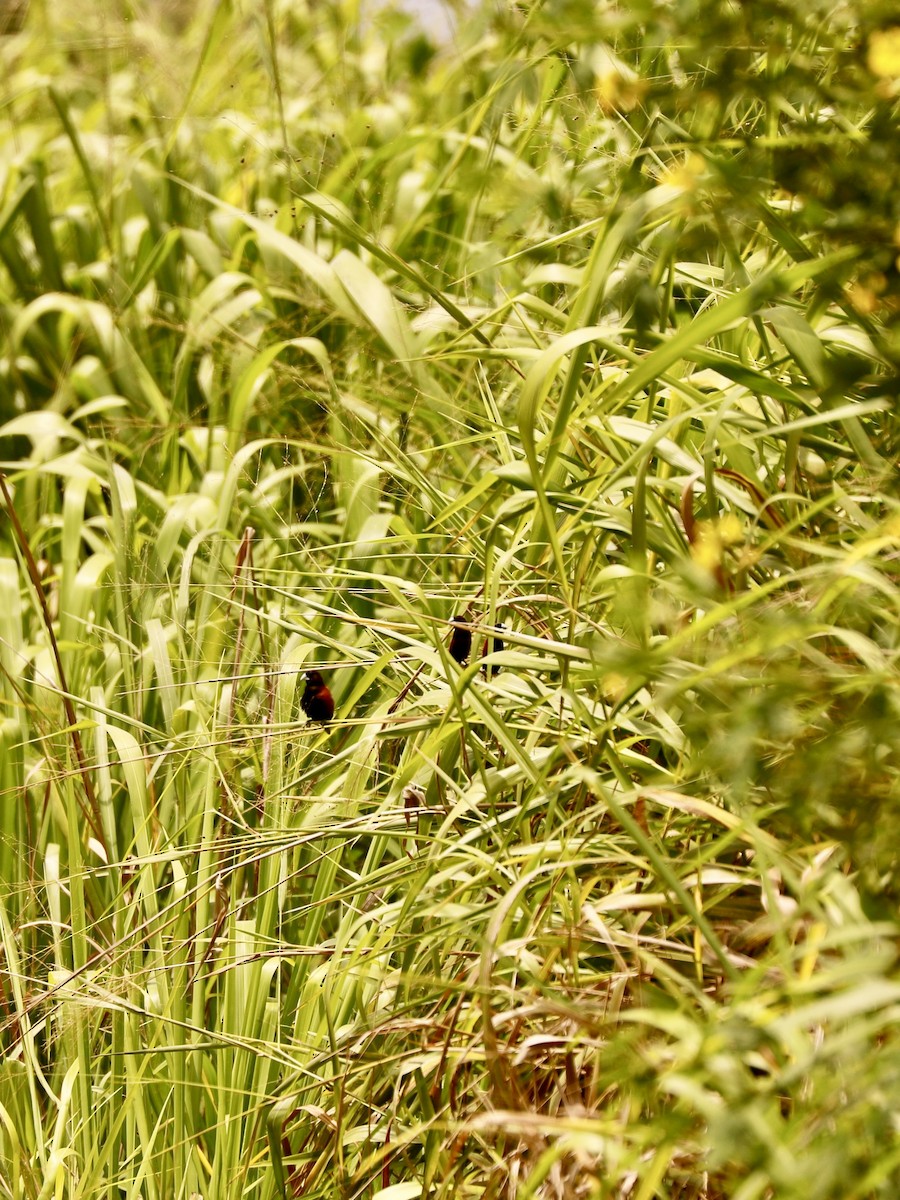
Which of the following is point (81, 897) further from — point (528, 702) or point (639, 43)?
point (639, 43)

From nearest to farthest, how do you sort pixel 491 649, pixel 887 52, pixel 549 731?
pixel 887 52
pixel 549 731
pixel 491 649

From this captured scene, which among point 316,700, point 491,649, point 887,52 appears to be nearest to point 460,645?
point 491,649

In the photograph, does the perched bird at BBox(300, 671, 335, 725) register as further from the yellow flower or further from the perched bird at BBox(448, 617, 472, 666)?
the yellow flower

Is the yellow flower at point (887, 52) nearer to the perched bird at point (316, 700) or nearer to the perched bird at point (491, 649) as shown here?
the perched bird at point (491, 649)

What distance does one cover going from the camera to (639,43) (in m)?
1.24

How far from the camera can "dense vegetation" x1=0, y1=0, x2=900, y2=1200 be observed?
792mm

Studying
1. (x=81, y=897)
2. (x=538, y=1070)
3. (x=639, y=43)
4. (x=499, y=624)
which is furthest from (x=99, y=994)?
(x=639, y=43)

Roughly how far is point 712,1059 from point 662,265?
A: 0.59 m

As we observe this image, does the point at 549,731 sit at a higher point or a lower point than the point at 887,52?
lower

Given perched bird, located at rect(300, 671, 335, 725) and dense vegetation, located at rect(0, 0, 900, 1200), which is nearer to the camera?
dense vegetation, located at rect(0, 0, 900, 1200)

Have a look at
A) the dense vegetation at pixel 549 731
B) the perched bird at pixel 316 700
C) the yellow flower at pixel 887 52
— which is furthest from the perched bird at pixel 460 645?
the yellow flower at pixel 887 52

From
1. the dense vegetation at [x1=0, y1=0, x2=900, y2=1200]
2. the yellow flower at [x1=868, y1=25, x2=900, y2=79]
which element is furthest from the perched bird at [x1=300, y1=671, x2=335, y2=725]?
the yellow flower at [x1=868, y1=25, x2=900, y2=79]

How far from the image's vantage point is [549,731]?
110 cm

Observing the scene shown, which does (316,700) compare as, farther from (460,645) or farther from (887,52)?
(887,52)
